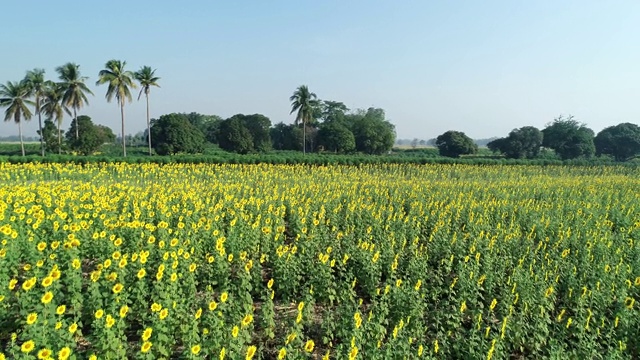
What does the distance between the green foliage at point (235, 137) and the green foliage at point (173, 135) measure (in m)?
9.13

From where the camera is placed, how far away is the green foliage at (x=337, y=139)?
190ft

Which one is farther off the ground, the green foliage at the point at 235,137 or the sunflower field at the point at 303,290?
the green foliage at the point at 235,137

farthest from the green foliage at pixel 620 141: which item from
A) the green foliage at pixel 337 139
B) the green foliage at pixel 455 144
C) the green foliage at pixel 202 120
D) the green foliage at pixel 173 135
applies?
the green foliage at pixel 202 120

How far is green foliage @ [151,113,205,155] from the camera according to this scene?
4506 centimetres

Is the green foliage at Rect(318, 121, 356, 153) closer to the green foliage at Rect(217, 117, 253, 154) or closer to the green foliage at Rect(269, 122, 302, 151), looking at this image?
the green foliage at Rect(269, 122, 302, 151)

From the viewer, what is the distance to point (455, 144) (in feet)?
208

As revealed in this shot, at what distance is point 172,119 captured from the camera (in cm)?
4538

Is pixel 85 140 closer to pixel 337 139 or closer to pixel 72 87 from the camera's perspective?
pixel 72 87

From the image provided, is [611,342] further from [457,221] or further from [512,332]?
[457,221]

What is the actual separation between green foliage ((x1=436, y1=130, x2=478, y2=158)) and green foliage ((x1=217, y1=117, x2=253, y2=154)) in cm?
2950

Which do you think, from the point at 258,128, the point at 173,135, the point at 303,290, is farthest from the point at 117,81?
the point at 303,290

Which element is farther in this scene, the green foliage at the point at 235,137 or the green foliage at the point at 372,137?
the green foliage at the point at 372,137

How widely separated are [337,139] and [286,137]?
A: 1428cm

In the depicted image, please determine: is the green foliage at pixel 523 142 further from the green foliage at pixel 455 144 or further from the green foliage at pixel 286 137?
the green foliage at pixel 286 137
